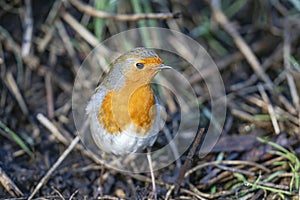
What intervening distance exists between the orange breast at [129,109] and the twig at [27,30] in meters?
1.20

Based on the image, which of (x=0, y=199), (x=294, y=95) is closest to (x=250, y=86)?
(x=294, y=95)

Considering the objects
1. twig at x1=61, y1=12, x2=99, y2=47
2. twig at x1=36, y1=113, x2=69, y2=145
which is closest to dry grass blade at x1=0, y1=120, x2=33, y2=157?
twig at x1=36, y1=113, x2=69, y2=145

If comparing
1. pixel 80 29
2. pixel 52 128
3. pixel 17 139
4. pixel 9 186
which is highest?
pixel 80 29

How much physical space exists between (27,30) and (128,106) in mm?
1447

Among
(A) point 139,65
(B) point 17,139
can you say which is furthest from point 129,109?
(B) point 17,139

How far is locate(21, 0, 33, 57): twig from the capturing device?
3.73 metres

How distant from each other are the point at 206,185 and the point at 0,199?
48.8 inches

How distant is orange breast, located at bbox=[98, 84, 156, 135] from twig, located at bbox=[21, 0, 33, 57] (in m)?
1.20

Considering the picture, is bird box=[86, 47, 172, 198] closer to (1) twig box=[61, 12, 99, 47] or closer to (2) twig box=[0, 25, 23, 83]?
(1) twig box=[61, 12, 99, 47]

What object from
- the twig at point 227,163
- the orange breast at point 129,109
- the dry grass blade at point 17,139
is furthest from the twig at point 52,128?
the twig at point 227,163

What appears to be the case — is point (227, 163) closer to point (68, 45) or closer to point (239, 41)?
point (239, 41)

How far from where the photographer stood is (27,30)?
12.5ft

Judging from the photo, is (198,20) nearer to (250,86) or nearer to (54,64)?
(250,86)

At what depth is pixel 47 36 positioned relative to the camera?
3945 mm
